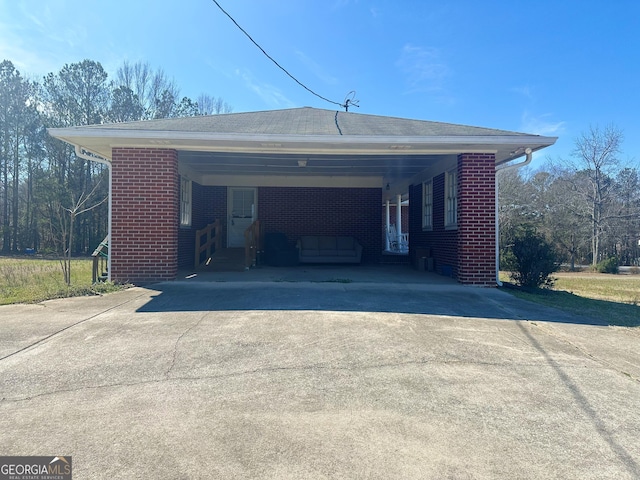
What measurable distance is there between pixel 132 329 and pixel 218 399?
7.69 feet

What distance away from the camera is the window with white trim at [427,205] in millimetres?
11789

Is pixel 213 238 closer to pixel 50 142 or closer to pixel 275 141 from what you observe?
pixel 275 141

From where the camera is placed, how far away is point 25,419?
2.82 m

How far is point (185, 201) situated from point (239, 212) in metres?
A: 2.92

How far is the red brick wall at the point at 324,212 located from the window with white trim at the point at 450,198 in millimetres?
4595

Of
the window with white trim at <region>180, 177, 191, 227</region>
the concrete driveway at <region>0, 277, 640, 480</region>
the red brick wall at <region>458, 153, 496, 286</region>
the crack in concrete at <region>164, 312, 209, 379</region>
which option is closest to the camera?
the concrete driveway at <region>0, 277, 640, 480</region>

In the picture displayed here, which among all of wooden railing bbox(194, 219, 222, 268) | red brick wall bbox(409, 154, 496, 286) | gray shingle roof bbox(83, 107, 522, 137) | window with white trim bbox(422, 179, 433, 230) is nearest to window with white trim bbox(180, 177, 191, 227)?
wooden railing bbox(194, 219, 222, 268)

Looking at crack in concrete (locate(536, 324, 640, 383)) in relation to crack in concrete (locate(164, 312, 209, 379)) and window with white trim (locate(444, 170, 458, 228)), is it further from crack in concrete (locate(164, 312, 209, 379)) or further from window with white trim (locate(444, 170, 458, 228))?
window with white trim (locate(444, 170, 458, 228))

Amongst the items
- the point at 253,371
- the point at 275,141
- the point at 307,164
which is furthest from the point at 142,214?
the point at 253,371

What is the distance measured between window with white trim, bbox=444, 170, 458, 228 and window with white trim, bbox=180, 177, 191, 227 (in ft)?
23.9

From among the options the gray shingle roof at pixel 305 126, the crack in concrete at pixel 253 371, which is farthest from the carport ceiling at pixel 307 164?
the crack in concrete at pixel 253 371

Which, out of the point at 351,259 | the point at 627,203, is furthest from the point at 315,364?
the point at 627,203

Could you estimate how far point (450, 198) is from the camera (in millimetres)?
10031

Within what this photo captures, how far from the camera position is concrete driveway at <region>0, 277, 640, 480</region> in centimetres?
237
